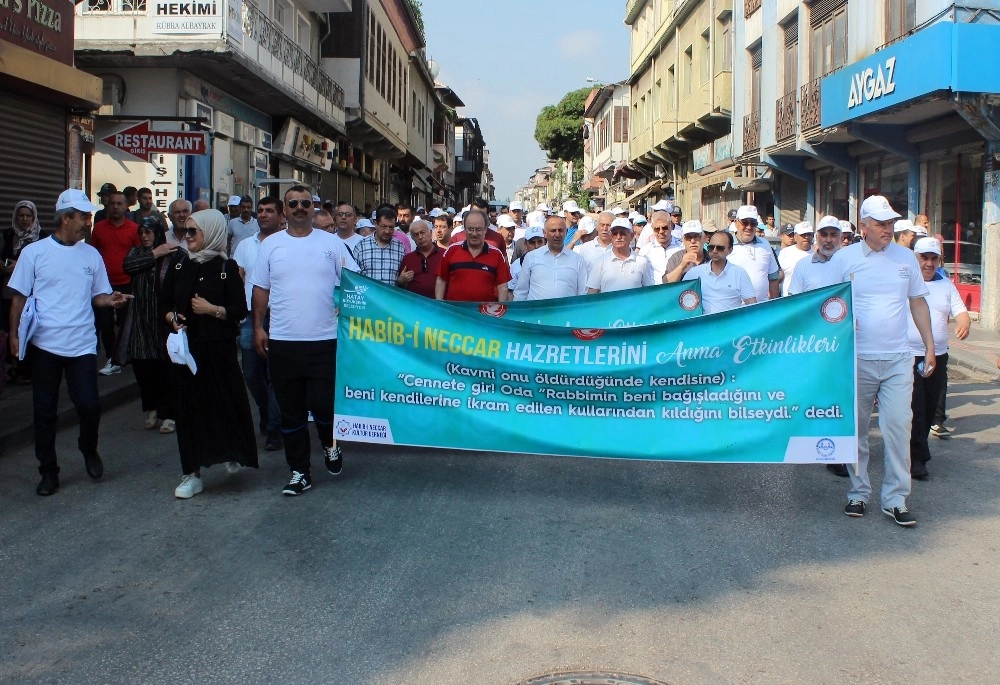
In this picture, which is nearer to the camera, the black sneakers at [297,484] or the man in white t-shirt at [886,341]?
the man in white t-shirt at [886,341]

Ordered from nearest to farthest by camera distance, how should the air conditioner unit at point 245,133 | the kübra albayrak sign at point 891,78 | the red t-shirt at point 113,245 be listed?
the red t-shirt at point 113,245
the kübra albayrak sign at point 891,78
the air conditioner unit at point 245,133

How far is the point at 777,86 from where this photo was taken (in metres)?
27.0

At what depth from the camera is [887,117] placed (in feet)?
62.5

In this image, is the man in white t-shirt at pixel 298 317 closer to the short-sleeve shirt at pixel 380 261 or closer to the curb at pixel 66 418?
the curb at pixel 66 418

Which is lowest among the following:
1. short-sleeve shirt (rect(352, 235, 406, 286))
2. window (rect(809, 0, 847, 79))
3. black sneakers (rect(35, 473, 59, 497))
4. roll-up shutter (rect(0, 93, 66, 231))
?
black sneakers (rect(35, 473, 59, 497))

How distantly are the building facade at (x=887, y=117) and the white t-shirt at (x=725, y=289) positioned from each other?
9.74m

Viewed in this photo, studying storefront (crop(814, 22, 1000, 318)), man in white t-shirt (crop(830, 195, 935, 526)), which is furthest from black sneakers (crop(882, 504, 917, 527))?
storefront (crop(814, 22, 1000, 318))

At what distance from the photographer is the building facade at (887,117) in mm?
16188

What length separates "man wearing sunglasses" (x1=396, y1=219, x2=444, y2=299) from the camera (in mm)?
8727

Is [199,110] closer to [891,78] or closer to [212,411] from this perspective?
[891,78]

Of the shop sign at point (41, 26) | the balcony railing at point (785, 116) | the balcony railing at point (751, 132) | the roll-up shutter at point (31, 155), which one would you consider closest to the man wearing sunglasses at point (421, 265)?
the shop sign at point (41, 26)

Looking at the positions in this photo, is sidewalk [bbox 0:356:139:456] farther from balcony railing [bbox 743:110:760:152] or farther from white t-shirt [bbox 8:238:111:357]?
balcony railing [bbox 743:110:760:152]

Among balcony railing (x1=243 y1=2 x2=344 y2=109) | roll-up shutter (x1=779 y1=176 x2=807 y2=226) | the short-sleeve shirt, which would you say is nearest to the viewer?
the short-sleeve shirt

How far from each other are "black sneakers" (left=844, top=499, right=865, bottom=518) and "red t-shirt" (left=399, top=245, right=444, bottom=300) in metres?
3.96
